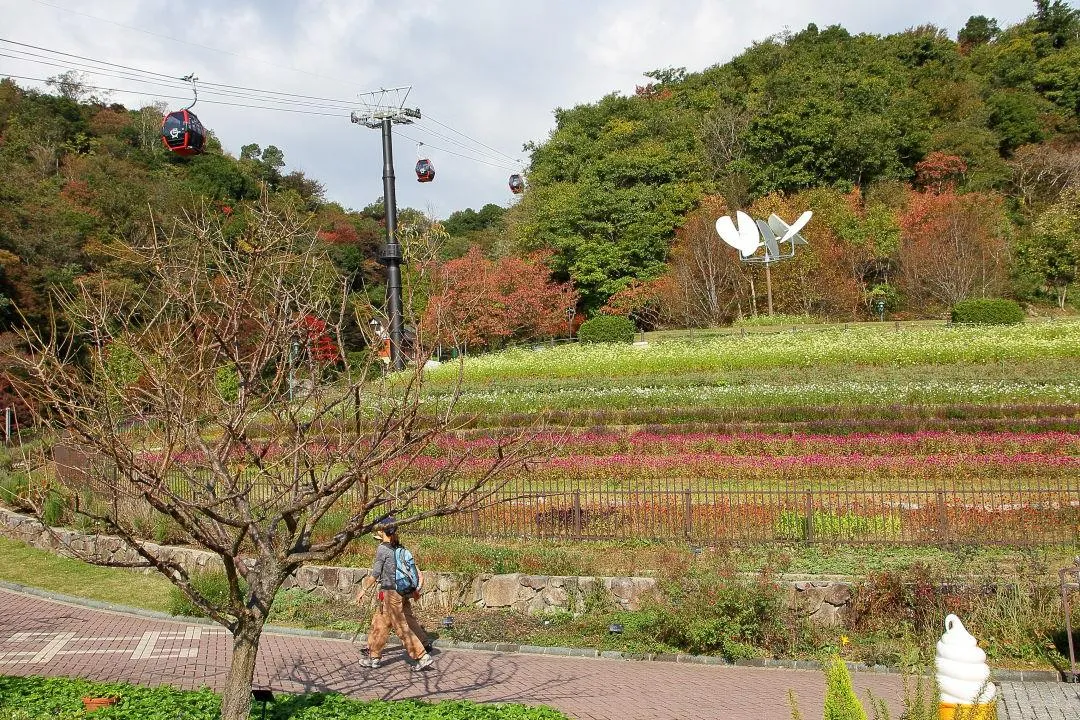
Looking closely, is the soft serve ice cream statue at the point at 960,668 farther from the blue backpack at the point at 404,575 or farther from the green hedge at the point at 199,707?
the blue backpack at the point at 404,575

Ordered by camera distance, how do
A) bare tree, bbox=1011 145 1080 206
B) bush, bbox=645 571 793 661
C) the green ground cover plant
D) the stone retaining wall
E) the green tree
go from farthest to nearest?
1. the green tree
2. bare tree, bbox=1011 145 1080 206
3. the stone retaining wall
4. bush, bbox=645 571 793 661
5. the green ground cover plant

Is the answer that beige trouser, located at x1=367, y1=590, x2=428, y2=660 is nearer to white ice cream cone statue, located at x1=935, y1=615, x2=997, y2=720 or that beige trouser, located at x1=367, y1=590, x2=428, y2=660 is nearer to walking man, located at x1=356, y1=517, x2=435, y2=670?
walking man, located at x1=356, y1=517, x2=435, y2=670

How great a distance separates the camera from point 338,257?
4519 centimetres

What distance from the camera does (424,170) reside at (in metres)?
36.1

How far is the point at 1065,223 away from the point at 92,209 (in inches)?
1778

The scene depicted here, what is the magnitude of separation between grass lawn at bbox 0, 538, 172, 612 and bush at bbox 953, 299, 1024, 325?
3053 centimetres

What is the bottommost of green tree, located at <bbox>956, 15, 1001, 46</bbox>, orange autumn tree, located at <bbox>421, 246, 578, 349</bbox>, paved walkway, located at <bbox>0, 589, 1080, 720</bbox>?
paved walkway, located at <bbox>0, 589, 1080, 720</bbox>

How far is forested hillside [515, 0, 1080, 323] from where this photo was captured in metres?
44.9

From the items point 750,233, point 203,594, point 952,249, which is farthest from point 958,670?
point 952,249

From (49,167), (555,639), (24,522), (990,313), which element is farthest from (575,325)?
(555,639)

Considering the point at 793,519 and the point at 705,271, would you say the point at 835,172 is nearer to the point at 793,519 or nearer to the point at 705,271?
the point at 705,271

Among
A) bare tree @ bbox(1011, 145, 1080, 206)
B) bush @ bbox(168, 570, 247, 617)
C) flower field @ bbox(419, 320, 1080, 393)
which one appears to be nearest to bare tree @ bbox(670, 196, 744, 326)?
flower field @ bbox(419, 320, 1080, 393)

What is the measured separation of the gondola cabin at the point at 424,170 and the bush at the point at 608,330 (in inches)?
372

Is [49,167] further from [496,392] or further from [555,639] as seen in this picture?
[555,639]
